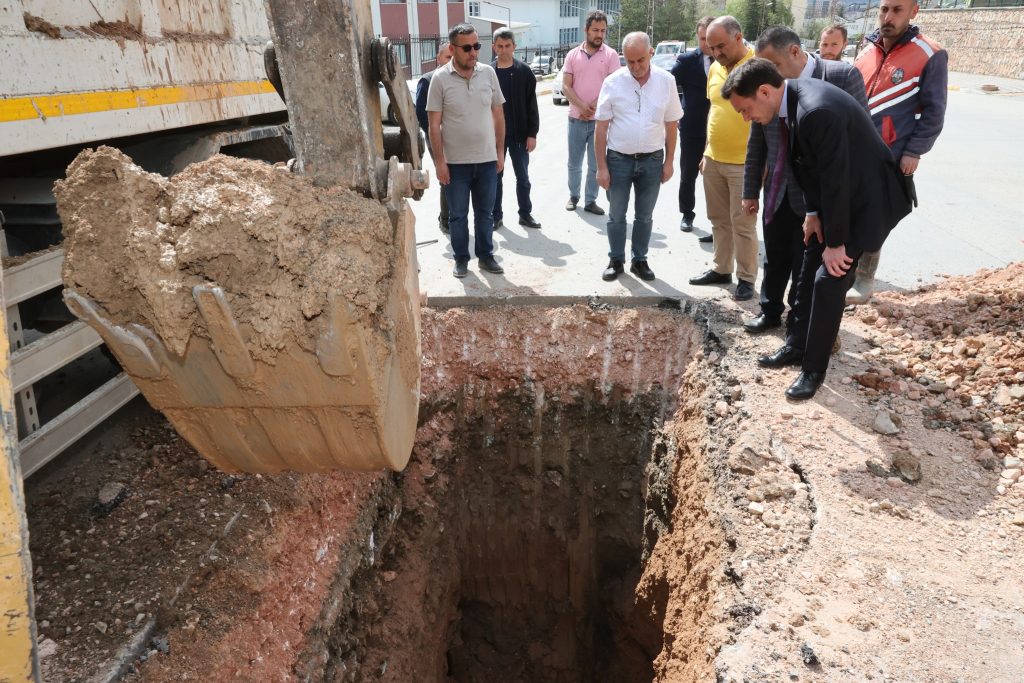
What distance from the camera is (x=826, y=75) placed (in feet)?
13.2

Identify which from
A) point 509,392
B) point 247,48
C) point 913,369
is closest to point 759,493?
point 913,369

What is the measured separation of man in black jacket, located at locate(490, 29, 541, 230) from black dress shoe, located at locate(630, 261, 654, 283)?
1.64 m

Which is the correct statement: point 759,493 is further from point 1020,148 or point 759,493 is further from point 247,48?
point 1020,148

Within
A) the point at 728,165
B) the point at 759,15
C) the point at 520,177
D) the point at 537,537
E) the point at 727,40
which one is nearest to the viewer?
the point at 727,40

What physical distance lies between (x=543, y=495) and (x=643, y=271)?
75.2 inches

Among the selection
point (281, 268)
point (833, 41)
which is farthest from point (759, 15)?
point (281, 268)

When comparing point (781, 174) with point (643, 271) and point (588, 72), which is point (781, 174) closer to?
point (643, 271)

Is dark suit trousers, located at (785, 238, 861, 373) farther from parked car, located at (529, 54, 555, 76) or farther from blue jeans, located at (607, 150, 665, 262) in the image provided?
parked car, located at (529, 54, 555, 76)

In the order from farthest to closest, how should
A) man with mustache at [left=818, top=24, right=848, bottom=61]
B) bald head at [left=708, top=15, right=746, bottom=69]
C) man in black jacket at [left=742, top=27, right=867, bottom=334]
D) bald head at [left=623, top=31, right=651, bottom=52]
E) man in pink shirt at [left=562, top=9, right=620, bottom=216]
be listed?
man with mustache at [left=818, top=24, right=848, bottom=61]
man in pink shirt at [left=562, top=9, right=620, bottom=216]
bald head at [left=623, top=31, right=651, bottom=52]
bald head at [left=708, top=15, right=746, bottom=69]
man in black jacket at [left=742, top=27, right=867, bottom=334]

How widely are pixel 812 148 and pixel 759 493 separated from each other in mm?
1710

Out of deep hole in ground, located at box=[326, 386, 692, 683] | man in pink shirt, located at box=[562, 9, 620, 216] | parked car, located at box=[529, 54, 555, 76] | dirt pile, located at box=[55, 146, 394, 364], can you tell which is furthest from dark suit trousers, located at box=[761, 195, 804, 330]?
parked car, located at box=[529, 54, 555, 76]

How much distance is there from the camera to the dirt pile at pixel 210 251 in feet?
7.00

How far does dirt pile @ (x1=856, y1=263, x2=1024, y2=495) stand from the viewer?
3.47 metres

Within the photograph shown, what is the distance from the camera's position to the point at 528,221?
268 inches
